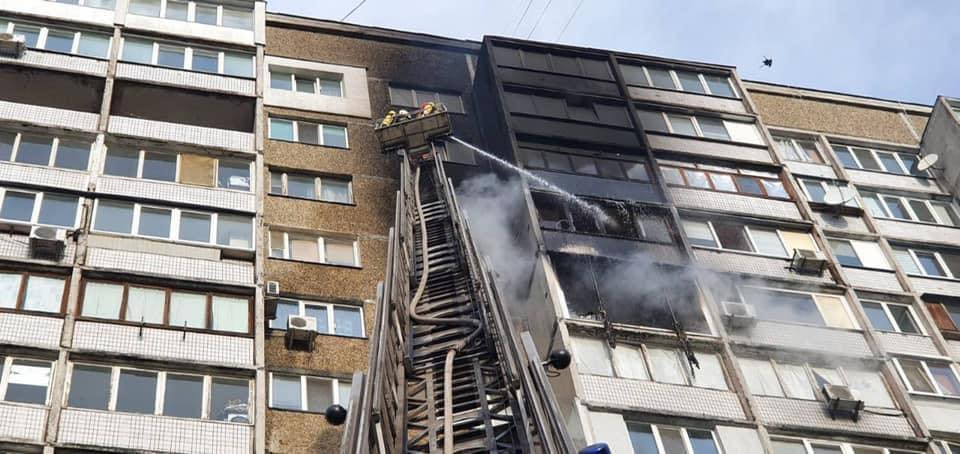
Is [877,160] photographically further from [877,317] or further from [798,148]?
[877,317]

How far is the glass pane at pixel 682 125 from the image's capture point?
3183cm

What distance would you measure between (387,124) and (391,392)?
45.2 ft

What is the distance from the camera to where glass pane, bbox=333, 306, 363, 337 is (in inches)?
883

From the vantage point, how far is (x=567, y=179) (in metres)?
27.9

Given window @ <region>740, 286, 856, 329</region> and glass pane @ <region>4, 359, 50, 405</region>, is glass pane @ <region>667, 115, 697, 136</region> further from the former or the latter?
glass pane @ <region>4, 359, 50, 405</region>

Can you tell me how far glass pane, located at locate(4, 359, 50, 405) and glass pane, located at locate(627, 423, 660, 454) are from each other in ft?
32.7

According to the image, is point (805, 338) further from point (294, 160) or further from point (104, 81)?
point (104, 81)

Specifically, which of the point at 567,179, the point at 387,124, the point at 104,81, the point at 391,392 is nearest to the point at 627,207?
the point at 567,179

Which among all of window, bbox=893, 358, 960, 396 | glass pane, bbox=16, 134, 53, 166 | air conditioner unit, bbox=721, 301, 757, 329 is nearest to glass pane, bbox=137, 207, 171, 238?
glass pane, bbox=16, 134, 53, 166

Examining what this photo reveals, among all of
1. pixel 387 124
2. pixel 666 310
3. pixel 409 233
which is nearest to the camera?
pixel 409 233

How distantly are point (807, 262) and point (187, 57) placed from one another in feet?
50.3

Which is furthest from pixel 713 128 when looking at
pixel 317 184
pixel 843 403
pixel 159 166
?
pixel 159 166

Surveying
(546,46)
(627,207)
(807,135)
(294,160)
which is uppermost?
(546,46)

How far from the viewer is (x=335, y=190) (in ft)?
87.5
